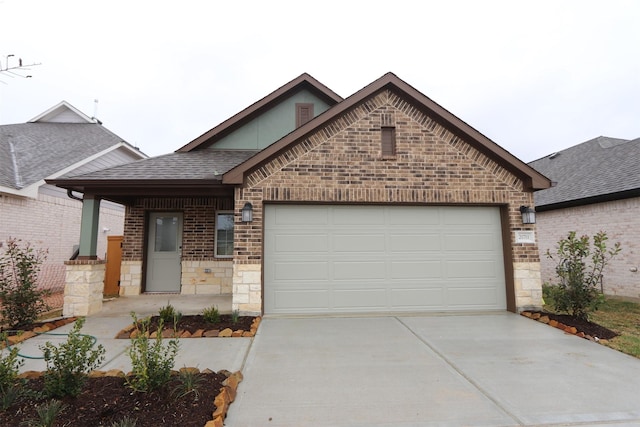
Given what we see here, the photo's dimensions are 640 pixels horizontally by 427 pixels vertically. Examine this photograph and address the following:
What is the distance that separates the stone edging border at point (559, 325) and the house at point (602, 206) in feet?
16.1

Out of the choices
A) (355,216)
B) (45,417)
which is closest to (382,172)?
(355,216)

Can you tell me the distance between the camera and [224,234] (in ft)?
30.4

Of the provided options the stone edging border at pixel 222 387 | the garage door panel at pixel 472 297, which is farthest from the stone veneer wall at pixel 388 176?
the stone edging border at pixel 222 387

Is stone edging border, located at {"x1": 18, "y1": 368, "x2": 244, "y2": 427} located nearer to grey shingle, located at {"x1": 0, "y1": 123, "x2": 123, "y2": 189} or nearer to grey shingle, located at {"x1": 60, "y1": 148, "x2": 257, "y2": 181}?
grey shingle, located at {"x1": 60, "y1": 148, "x2": 257, "y2": 181}

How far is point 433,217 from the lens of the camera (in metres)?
7.01

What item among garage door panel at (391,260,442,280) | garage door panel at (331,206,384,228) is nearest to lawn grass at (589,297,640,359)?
garage door panel at (391,260,442,280)

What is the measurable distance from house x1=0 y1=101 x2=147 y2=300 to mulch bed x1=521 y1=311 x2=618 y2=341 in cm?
1063

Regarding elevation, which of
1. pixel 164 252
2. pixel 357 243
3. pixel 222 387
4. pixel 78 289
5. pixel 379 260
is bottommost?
pixel 222 387

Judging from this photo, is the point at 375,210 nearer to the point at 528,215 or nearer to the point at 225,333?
the point at 528,215

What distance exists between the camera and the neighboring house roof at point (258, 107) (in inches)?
388

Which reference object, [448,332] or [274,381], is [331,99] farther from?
[274,381]

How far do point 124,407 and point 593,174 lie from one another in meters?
14.8

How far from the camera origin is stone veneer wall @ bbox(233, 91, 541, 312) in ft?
21.7

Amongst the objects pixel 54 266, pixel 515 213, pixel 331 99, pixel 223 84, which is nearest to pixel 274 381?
pixel 515 213
